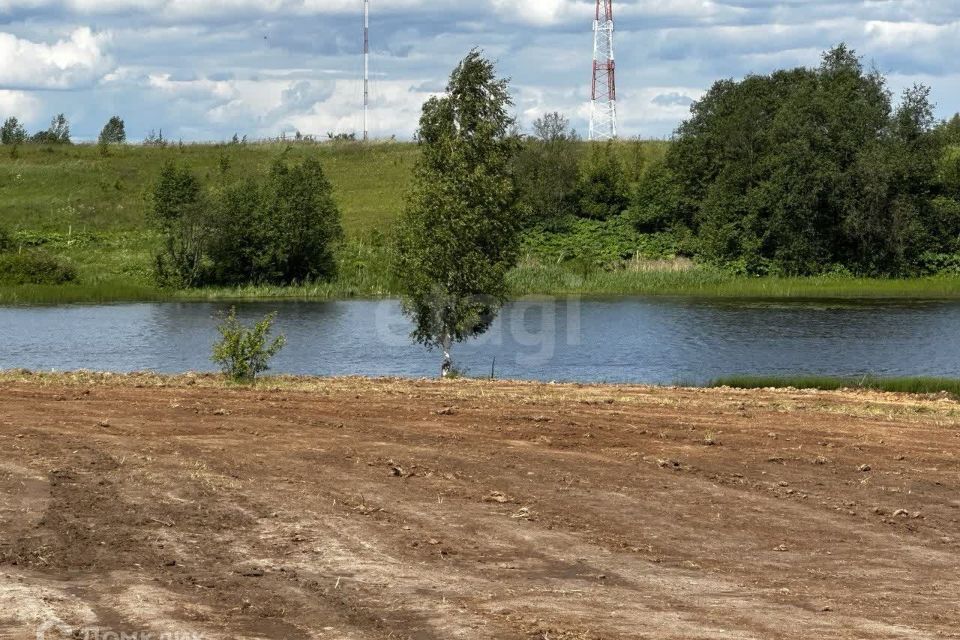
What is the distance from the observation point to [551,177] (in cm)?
8150

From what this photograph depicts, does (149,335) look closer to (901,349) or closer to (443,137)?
(443,137)

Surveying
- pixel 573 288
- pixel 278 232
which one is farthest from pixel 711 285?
pixel 278 232

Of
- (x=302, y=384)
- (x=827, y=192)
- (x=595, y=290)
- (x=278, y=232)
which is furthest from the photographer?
(x=827, y=192)

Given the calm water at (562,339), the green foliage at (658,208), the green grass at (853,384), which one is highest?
the green foliage at (658,208)

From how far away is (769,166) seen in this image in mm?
74250

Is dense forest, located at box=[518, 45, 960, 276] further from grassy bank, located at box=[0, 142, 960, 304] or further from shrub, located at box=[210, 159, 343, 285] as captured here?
shrub, located at box=[210, 159, 343, 285]

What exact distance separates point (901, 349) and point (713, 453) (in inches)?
1058

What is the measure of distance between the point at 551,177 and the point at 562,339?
1424 inches

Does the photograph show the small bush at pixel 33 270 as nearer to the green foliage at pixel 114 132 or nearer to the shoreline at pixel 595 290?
the shoreline at pixel 595 290

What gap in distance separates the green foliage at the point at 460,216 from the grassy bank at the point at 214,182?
20584 mm

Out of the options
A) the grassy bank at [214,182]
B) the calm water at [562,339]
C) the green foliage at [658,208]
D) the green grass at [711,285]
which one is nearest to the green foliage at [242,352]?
the calm water at [562,339]

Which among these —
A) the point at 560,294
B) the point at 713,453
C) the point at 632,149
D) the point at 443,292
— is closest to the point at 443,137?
the point at 443,292

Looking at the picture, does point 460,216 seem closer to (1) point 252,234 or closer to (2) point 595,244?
(1) point 252,234
